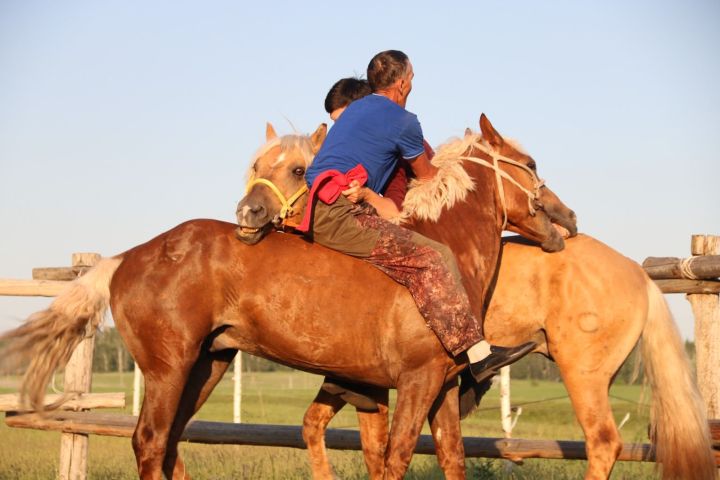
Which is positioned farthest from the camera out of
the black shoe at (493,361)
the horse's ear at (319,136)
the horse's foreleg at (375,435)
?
the horse's foreleg at (375,435)

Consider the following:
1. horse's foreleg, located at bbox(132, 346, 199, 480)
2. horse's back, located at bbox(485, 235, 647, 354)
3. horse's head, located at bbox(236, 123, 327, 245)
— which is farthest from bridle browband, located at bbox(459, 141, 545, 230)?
horse's foreleg, located at bbox(132, 346, 199, 480)

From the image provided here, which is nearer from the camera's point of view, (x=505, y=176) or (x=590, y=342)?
(x=505, y=176)

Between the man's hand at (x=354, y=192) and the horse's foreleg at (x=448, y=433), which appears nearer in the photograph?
the man's hand at (x=354, y=192)

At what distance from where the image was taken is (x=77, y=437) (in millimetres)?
8297

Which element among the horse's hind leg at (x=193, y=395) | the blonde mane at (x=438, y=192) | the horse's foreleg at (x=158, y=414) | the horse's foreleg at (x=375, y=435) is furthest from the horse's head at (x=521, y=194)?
the horse's foreleg at (x=158, y=414)

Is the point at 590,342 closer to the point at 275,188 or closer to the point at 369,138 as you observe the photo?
the point at 369,138

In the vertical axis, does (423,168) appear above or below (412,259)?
above

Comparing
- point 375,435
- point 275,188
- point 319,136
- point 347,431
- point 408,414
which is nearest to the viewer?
point 408,414

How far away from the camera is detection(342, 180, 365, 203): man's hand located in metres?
5.02

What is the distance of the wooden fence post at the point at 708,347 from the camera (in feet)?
22.4

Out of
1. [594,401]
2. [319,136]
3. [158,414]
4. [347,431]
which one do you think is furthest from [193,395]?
[594,401]

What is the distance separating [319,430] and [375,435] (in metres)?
0.47

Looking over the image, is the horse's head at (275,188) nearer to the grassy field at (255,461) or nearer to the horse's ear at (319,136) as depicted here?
the horse's ear at (319,136)

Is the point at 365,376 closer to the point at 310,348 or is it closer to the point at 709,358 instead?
the point at 310,348
